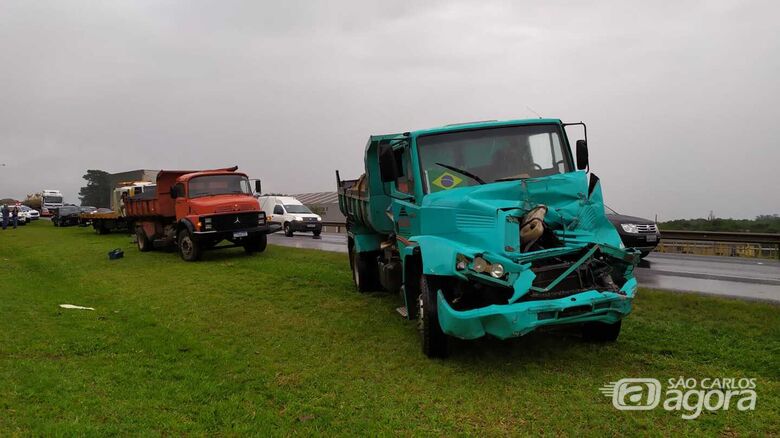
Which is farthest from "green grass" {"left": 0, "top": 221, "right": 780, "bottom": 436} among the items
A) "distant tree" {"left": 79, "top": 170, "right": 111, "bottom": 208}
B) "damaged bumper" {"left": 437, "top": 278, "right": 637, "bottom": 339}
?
"distant tree" {"left": 79, "top": 170, "right": 111, "bottom": 208}

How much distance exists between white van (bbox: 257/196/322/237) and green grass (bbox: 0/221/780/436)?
19525mm

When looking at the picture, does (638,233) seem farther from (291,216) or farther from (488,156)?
(291,216)

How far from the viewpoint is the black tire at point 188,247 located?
51.5 ft

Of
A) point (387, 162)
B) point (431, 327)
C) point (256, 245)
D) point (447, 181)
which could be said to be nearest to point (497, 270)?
point (431, 327)

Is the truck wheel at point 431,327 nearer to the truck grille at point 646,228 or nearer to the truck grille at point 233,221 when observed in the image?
the truck grille at point 646,228

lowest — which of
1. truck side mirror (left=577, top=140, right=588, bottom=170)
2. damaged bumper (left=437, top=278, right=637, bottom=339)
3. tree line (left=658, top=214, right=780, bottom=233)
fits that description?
tree line (left=658, top=214, right=780, bottom=233)

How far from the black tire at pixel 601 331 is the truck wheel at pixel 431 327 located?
1.61 m

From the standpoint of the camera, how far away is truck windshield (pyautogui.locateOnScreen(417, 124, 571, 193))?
6418 millimetres

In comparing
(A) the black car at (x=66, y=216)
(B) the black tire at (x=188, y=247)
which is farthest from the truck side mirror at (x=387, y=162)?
(A) the black car at (x=66, y=216)

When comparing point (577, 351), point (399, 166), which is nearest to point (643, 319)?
point (577, 351)

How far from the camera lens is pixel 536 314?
15.9ft

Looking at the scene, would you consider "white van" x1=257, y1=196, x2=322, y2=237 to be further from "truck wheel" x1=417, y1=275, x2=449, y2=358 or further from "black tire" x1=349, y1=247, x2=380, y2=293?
"truck wheel" x1=417, y1=275, x2=449, y2=358

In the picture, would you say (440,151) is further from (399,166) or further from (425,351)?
(425,351)

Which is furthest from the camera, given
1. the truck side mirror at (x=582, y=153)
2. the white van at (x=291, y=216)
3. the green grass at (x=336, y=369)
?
the white van at (x=291, y=216)
